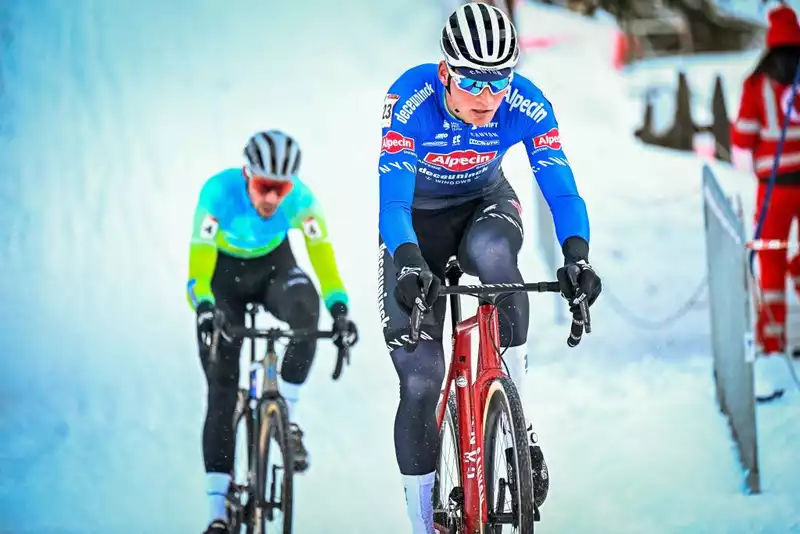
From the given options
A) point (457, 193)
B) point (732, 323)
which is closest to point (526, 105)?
point (457, 193)

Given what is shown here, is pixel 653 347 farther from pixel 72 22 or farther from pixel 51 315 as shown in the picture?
pixel 72 22

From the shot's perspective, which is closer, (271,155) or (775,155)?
(271,155)

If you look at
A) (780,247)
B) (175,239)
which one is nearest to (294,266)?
(780,247)

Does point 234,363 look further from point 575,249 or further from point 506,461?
point 575,249

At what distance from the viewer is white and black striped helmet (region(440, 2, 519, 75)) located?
334 centimetres

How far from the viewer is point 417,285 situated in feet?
10.1

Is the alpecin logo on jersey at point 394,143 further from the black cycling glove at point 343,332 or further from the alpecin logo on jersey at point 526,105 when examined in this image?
the black cycling glove at point 343,332

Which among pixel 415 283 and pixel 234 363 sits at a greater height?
pixel 415 283

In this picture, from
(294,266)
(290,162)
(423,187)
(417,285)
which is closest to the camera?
(417,285)

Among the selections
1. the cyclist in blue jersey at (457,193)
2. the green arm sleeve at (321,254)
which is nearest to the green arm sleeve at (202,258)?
the green arm sleeve at (321,254)

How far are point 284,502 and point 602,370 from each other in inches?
139

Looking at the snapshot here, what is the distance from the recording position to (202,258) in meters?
4.48

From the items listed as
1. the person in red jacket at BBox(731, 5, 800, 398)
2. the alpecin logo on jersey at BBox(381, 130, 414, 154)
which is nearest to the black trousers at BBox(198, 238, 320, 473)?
the alpecin logo on jersey at BBox(381, 130, 414, 154)

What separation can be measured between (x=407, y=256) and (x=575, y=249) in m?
0.50
